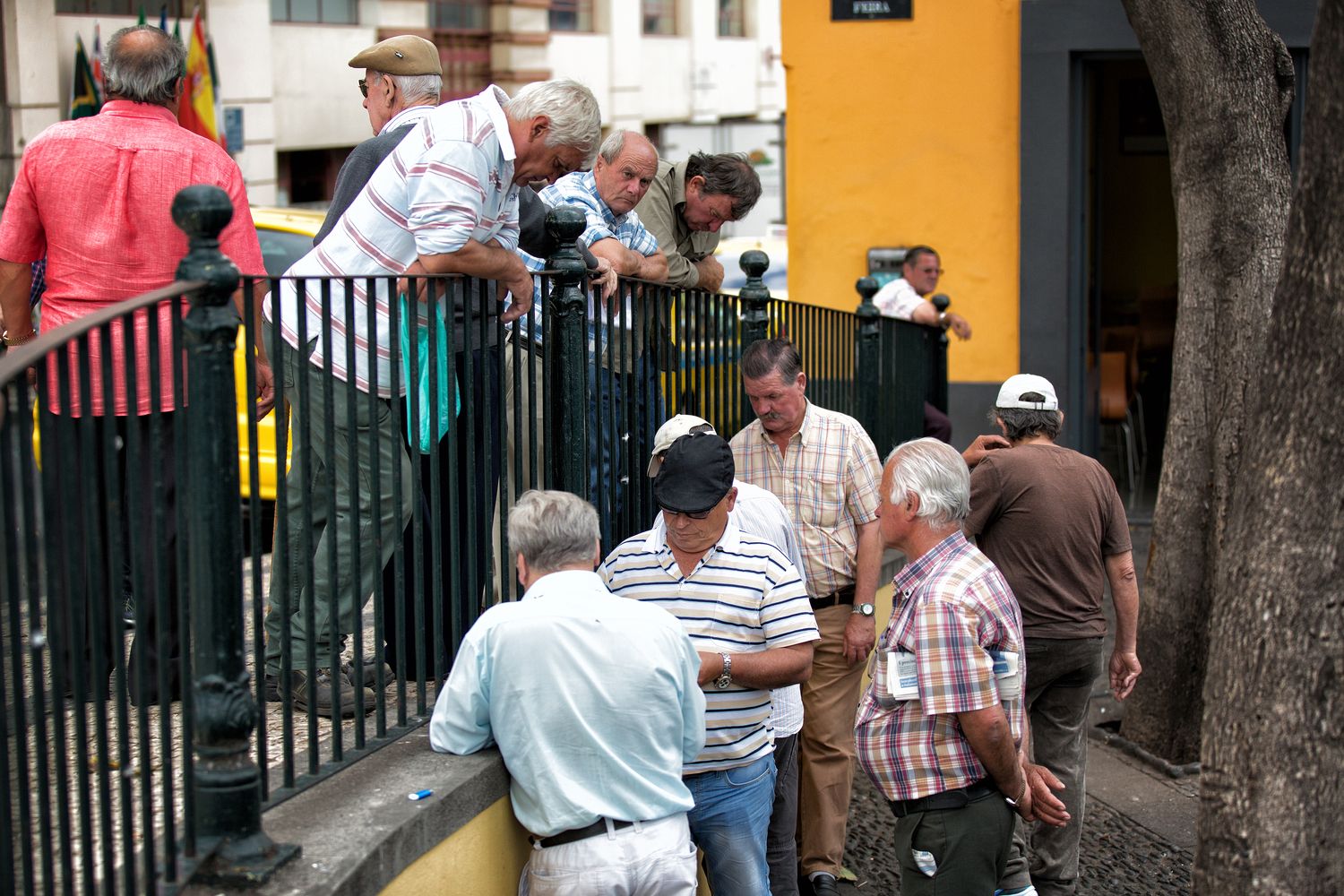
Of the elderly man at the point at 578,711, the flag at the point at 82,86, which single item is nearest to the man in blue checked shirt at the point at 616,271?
the elderly man at the point at 578,711

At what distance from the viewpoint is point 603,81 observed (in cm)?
3141

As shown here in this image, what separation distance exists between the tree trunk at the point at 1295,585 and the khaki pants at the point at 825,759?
62.3 inches

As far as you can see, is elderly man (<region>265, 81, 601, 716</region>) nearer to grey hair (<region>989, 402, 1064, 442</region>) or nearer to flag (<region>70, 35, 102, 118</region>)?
grey hair (<region>989, 402, 1064, 442</region>)

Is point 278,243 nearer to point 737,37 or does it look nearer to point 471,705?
point 471,705

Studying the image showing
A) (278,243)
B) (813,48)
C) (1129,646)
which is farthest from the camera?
(813,48)

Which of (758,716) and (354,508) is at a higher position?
(354,508)

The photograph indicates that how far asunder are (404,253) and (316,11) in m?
20.7

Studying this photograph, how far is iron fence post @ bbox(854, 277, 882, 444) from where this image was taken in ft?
26.4

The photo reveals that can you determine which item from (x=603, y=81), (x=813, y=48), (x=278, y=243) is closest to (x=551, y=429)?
(x=278, y=243)

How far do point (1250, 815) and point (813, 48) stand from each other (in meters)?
7.85

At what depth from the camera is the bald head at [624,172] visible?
18.9ft

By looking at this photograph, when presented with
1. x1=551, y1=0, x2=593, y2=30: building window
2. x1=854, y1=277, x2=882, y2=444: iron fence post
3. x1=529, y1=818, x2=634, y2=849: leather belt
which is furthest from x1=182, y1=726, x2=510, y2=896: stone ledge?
x1=551, y1=0, x2=593, y2=30: building window

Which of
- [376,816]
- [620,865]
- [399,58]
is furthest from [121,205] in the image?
[620,865]

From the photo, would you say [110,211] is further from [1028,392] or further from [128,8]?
[128,8]
